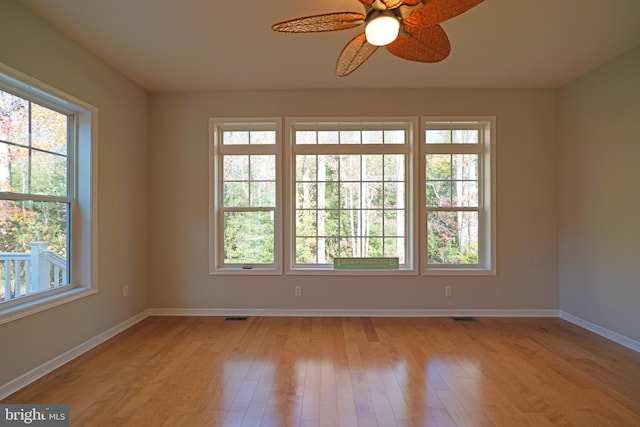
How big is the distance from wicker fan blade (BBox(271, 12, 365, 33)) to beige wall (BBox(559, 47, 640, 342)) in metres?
2.88

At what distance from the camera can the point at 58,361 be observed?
2.54 metres

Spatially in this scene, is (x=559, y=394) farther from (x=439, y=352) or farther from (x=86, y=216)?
(x=86, y=216)

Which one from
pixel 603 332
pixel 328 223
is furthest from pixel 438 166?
pixel 603 332

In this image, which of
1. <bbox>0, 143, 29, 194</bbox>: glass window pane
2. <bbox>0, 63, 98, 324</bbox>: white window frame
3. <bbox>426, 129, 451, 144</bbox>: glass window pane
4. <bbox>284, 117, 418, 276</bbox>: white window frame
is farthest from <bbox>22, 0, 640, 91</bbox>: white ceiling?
<bbox>0, 143, 29, 194</bbox>: glass window pane

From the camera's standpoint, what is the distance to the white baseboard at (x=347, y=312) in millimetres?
3758

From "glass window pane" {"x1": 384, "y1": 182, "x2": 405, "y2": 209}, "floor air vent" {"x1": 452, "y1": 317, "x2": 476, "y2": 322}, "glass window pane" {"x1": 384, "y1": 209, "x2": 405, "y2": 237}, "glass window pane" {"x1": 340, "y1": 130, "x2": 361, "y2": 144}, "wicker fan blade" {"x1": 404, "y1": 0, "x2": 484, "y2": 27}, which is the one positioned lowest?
"floor air vent" {"x1": 452, "y1": 317, "x2": 476, "y2": 322}

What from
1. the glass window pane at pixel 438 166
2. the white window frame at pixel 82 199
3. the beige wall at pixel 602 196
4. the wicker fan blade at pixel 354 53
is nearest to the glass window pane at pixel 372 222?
the glass window pane at pixel 438 166

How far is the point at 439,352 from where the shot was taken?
9.21 ft

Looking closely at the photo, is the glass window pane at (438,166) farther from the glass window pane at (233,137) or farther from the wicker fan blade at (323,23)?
the wicker fan blade at (323,23)

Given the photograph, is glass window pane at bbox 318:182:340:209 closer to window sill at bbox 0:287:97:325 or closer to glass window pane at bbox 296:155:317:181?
glass window pane at bbox 296:155:317:181

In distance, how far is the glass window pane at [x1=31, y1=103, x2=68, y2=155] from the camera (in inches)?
98.6

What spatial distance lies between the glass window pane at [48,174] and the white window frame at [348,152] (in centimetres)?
213

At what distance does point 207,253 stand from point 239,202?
0.73 m

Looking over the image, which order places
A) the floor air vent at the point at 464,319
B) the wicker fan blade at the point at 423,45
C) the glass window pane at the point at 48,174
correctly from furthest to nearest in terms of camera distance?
the floor air vent at the point at 464,319 → the glass window pane at the point at 48,174 → the wicker fan blade at the point at 423,45
